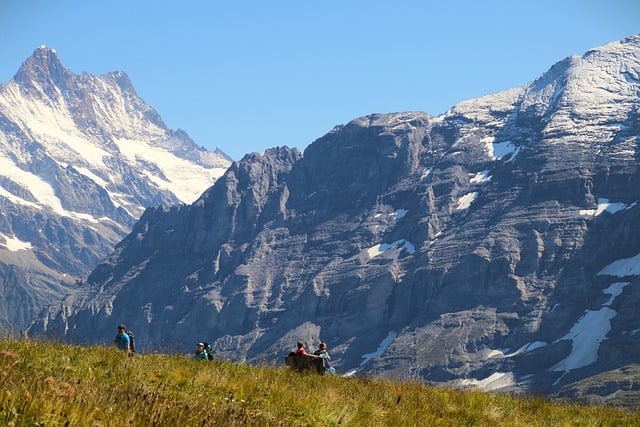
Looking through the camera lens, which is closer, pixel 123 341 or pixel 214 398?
pixel 214 398

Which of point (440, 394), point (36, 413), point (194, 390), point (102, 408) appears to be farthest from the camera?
point (440, 394)

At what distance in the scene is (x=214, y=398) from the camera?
599 inches

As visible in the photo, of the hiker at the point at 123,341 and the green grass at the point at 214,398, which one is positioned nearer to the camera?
the green grass at the point at 214,398

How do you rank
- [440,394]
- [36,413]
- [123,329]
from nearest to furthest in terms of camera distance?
[36,413], [440,394], [123,329]

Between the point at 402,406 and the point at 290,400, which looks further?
the point at 402,406

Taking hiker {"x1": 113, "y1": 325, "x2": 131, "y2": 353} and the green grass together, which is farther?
hiker {"x1": 113, "y1": 325, "x2": 131, "y2": 353}

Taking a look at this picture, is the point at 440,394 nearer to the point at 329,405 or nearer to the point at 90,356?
the point at 329,405

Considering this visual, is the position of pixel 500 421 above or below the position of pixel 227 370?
below

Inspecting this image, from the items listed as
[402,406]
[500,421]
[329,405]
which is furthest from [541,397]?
[329,405]

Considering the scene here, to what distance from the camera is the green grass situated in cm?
1076

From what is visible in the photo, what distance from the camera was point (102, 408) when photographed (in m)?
11.0

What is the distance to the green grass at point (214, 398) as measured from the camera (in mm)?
10758

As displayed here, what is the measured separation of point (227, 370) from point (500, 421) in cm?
600

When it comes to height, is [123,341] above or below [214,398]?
above
